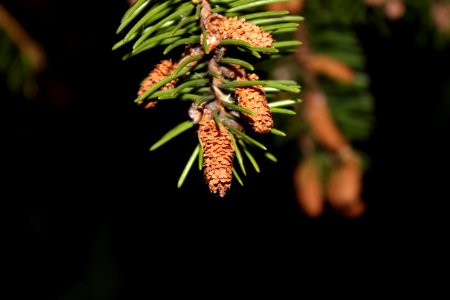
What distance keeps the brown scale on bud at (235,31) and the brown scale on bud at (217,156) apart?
0.11 metres

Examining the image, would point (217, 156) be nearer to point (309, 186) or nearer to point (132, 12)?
point (132, 12)

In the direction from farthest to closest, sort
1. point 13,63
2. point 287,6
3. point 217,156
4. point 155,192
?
point 155,192, point 13,63, point 287,6, point 217,156

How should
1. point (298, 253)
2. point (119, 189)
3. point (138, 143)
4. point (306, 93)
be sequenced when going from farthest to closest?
point (298, 253)
point (119, 189)
point (138, 143)
point (306, 93)

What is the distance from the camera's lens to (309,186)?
1.39 m

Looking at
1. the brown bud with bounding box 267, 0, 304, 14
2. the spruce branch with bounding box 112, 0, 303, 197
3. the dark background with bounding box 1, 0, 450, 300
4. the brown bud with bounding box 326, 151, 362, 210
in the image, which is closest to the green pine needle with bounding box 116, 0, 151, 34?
the spruce branch with bounding box 112, 0, 303, 197

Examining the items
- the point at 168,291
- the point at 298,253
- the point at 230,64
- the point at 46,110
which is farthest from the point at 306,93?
the point at 168,291

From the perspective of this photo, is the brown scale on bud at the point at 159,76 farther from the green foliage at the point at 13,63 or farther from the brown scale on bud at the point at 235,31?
the green foliage at the point at 13,63

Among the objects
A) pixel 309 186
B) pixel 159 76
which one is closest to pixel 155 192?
pixel 309 186

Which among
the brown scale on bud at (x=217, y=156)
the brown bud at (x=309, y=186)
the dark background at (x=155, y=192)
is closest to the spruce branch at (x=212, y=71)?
the brown scale on bud at (x=217, y=156)

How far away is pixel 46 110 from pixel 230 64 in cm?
129

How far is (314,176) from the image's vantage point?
142cm

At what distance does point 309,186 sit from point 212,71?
82 cm

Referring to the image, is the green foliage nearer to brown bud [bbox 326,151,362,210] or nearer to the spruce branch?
the spruce branch

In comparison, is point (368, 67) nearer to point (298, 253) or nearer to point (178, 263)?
point (298, 253)
